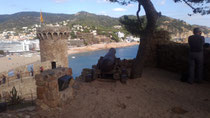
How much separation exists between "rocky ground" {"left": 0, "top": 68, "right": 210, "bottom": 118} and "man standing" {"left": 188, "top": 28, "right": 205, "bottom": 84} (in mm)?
Answer: 291

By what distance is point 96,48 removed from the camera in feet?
224

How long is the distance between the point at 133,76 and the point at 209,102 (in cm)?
243

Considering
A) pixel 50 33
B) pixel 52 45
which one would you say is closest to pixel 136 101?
pixel 52 45

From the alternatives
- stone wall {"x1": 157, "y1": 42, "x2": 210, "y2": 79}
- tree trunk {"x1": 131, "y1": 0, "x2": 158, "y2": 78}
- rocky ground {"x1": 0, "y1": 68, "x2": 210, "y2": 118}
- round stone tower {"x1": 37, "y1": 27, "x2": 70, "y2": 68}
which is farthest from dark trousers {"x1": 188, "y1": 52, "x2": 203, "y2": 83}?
round stone tower {"x1": 37, "y1": 27, "x2": 70, "y2": 68}

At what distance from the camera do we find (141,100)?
12.2 ft

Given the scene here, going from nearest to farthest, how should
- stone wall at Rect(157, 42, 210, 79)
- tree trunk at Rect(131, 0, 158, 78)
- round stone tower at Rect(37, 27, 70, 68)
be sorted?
tree trunk at Rect(131, 0, 158, 78) → stone wall at Rect(157, 42, 210, 79) → round stone tower at Rect(37, 27, 70, 68)

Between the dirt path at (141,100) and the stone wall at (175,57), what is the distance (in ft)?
3.20

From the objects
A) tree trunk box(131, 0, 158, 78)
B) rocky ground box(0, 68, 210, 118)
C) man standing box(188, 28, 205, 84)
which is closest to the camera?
rocky ground box(0, 68, 210, 118)

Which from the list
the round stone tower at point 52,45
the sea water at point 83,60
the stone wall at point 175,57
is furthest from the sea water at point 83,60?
the stone wall at point 175,57

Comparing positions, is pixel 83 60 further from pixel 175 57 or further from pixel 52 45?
pixel 175 57

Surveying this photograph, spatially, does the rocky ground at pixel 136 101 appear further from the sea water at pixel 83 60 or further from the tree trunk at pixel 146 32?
the sea water at pixel 83 60

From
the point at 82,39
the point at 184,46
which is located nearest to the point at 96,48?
the point at 82,39

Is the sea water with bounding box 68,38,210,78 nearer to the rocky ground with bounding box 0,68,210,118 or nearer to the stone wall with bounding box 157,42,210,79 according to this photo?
the stone wall with bounding box 157,42,210,79

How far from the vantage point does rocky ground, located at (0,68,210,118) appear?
9.95 feet
